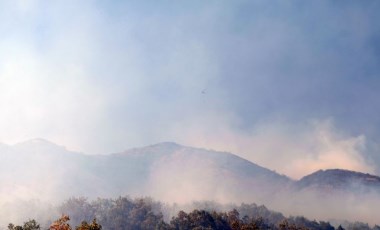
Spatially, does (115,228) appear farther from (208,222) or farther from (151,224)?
(208,222)

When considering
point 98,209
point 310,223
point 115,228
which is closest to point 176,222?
point 115,228

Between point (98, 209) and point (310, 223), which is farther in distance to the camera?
point (310, 223)

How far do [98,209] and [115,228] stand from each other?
25065 mm

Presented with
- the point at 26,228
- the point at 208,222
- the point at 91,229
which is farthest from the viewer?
the point at 208,222

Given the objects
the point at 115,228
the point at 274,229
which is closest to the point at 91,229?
the point at 115,228

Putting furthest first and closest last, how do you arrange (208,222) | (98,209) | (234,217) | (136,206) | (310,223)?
(310,223)
(98,209)
(136,206)
(234,217)
(208,222)

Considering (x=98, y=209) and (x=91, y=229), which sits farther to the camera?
(x=98, y=209)

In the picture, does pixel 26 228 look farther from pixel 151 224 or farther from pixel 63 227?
pixel 151 224

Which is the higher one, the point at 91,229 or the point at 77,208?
the point at 77,208

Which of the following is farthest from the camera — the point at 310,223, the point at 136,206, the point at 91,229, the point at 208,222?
the point at 310,223

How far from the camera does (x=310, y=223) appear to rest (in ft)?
629

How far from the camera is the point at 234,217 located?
136 m

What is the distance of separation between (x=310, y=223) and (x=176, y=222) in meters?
97.6

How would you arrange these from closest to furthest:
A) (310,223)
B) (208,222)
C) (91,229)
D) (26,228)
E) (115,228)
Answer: (91,229)
(26,228)
(208,222)
(115,228)
(310,223)
